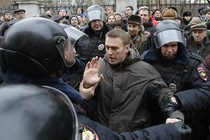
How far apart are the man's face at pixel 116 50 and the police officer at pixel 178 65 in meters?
0.35

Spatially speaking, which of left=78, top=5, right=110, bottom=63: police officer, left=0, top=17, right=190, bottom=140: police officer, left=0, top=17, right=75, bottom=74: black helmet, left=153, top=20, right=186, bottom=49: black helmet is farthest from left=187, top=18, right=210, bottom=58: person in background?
left=0, top=17, right=75, bottom=74: black helmet

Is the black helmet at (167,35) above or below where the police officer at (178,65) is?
above

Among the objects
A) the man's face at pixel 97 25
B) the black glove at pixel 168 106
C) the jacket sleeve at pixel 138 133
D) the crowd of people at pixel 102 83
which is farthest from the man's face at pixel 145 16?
the jacket sleeve at pixel 138 133

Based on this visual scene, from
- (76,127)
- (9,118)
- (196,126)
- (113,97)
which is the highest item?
(9,118)

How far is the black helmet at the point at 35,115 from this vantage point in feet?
3.64

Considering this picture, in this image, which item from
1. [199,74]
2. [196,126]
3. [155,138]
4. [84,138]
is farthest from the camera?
[196,126]

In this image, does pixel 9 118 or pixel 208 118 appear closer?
pixel 9 118

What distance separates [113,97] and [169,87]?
0.59m

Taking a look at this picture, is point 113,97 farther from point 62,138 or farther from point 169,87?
point 62,138

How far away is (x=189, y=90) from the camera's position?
2918mm

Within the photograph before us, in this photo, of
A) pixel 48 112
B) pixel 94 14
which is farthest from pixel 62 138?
pixel 94 14

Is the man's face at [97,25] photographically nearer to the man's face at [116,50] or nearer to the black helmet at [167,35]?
the black helmet at [167,35]

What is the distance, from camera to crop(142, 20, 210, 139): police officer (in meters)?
3.04

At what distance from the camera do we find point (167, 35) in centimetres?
325
